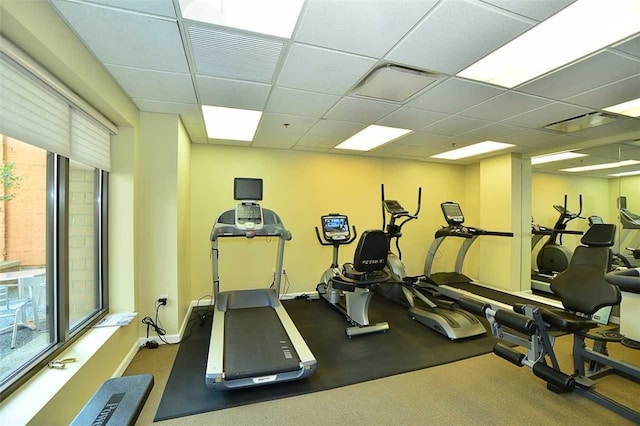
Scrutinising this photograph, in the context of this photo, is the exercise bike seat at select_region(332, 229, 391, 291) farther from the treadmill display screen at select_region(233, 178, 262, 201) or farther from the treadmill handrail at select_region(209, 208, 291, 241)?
the treadmill display screen at select_region(233, 178, 262, 201)

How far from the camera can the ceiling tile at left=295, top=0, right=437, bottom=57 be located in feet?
5.07

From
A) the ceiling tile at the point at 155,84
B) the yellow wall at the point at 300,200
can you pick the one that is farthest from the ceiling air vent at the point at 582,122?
the ceiling tile at the point at 155,84

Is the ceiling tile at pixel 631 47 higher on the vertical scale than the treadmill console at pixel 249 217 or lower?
higher

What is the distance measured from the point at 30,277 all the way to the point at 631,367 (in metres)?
4.19

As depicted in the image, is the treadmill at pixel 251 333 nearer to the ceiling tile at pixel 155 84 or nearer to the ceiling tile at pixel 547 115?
the ceiling tile at pixel 155 84

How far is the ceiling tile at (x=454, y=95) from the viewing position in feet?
8.23

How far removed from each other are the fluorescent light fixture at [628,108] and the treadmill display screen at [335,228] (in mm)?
3354

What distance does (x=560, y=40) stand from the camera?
189cm

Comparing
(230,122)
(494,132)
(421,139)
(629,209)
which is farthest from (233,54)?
(629,209)

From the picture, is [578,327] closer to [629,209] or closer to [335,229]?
[335,229]

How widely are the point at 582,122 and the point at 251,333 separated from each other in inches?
184

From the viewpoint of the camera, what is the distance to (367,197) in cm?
557

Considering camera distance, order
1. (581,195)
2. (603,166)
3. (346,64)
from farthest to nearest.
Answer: (581,195)
(603,166)
(346,64)

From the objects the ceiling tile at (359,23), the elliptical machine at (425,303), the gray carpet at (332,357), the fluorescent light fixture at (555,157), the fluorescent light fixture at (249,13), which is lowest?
the gray carpet at (332,357)
